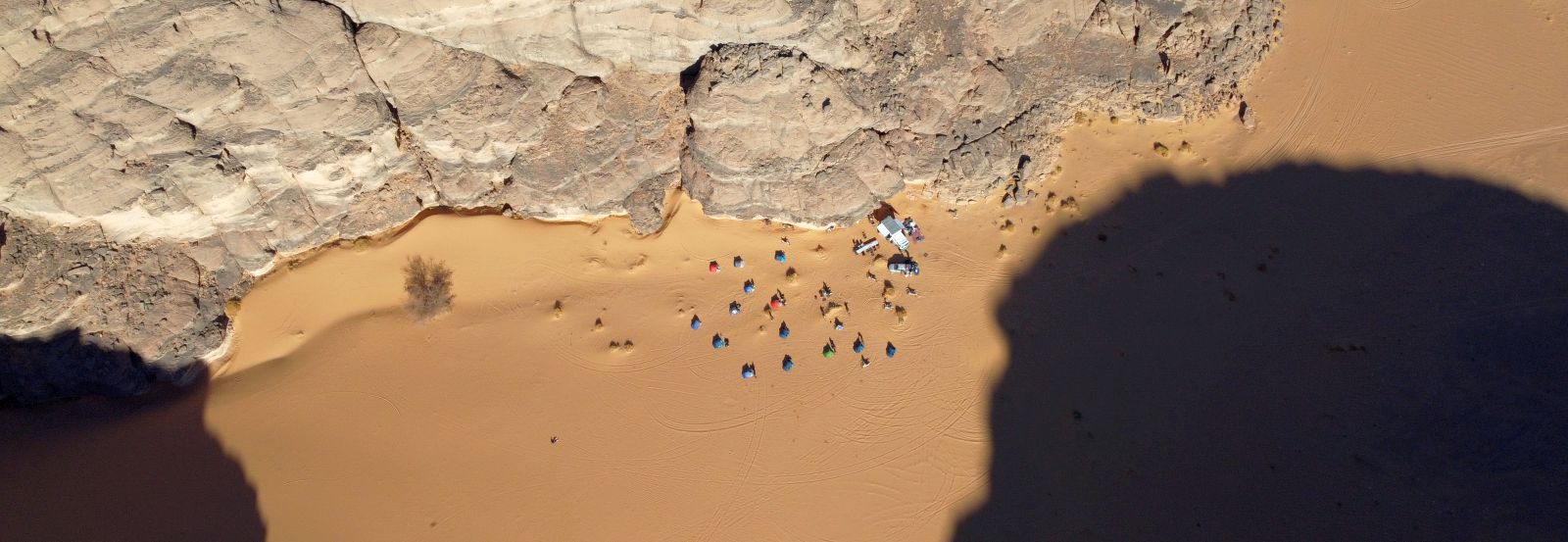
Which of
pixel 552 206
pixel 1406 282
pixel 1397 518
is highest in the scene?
pixel 552 206

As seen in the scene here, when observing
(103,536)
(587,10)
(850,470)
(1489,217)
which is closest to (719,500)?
(850,470)

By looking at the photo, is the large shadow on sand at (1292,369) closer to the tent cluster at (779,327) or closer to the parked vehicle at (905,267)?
the parked vehicle at (905,267)

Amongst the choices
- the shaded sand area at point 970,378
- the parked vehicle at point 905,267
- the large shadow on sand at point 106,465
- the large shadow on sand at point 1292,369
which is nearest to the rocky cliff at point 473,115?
the large shadow on sand at point 106,465

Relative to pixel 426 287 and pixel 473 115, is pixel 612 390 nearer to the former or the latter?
pixel 426 287

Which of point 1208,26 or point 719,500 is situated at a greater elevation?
point 1208,26

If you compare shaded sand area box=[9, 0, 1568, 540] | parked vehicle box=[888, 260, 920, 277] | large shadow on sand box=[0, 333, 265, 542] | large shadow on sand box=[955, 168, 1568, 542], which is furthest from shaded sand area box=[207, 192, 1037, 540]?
large shadow on sand box=[955, 168, 1568, 542]

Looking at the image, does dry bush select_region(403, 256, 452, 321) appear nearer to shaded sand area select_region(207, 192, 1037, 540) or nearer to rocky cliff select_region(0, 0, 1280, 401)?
shaded sand area select_region(207, 192, 1037, 540)

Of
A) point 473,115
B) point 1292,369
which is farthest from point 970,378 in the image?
point 473,115

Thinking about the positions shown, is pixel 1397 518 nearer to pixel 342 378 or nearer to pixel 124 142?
pixel 342 378
